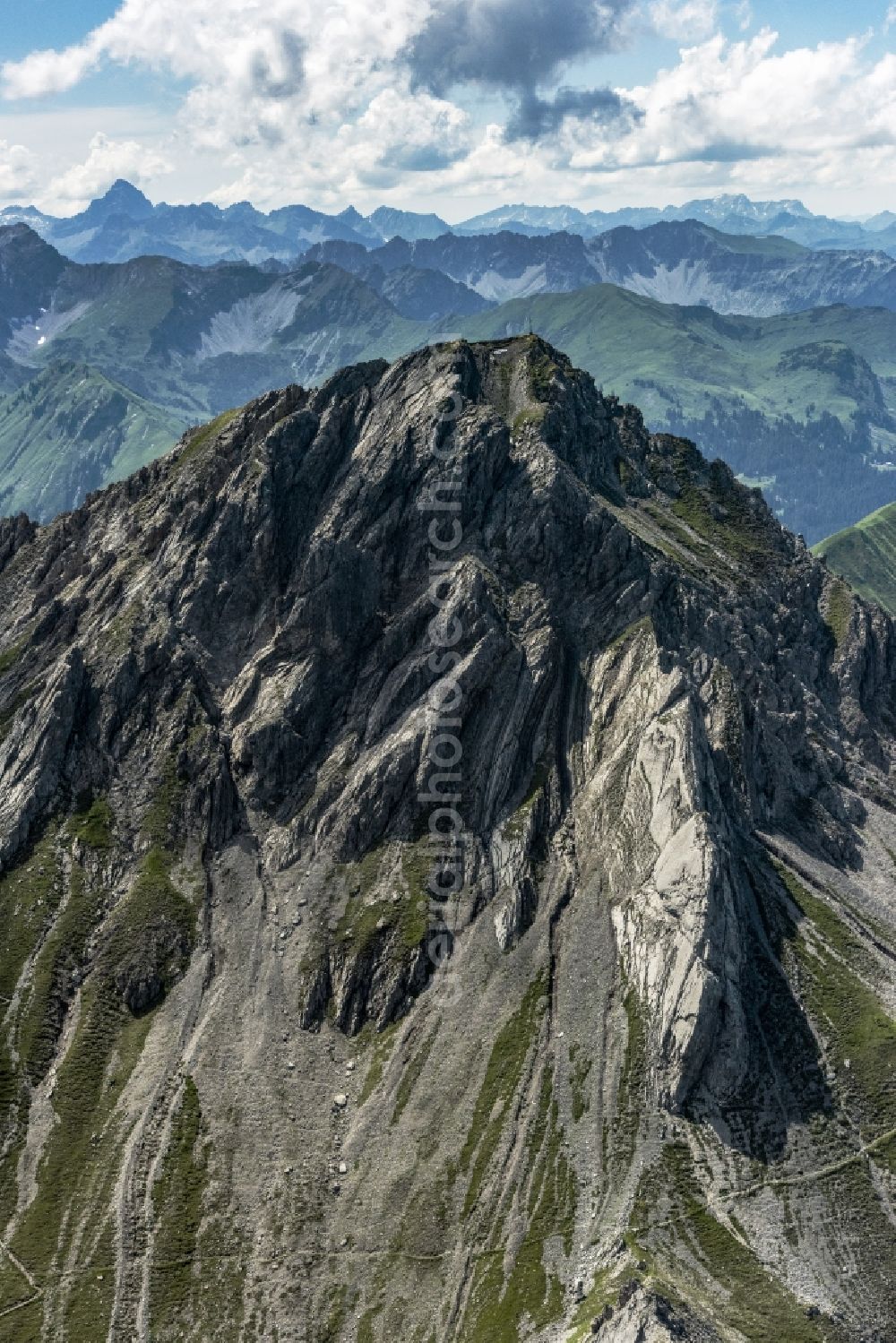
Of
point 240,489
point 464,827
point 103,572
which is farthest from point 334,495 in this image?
point 464,827

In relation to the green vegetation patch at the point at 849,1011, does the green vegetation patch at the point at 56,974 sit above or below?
below

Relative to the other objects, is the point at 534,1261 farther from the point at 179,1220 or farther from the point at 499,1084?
the point at 179,1220

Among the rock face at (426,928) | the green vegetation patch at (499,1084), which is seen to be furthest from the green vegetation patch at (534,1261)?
the green vegetation patch at (499,1084)

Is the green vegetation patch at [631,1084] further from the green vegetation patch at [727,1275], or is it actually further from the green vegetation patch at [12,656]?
the green vegetation patch at [12,656]

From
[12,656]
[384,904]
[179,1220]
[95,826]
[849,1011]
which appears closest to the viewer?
[179,1220]

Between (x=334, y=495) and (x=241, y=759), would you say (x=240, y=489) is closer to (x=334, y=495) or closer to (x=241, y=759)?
(x=334, y=495)

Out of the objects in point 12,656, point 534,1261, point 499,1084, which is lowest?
point 534,1261

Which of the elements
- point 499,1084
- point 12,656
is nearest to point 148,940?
point 499,1084

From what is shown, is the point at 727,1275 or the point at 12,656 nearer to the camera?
the point at 727,1275
